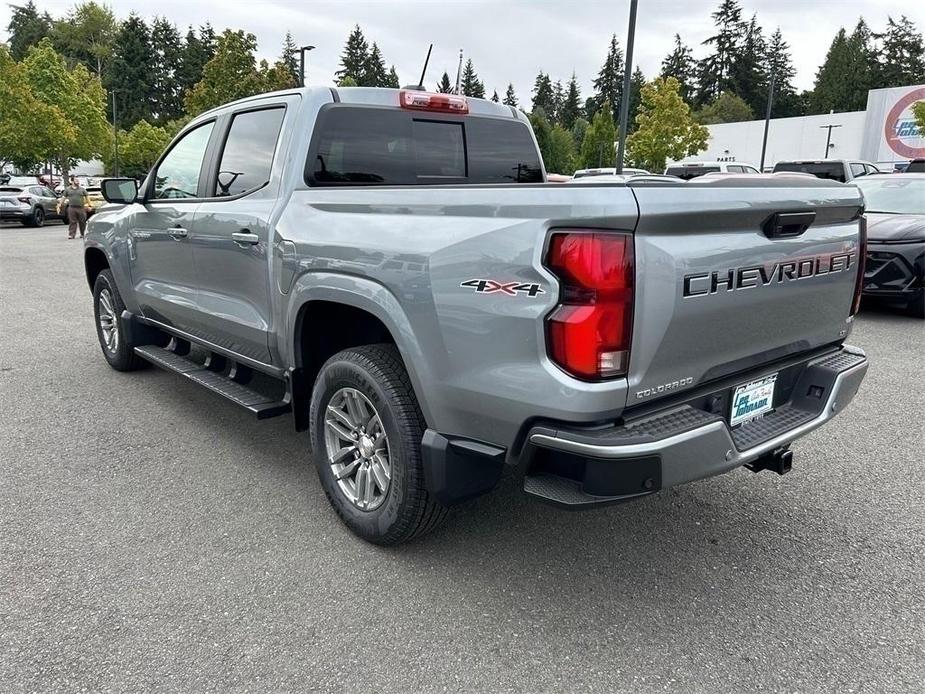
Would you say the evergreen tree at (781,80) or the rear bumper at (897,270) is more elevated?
the evergreen tree at (781,80)

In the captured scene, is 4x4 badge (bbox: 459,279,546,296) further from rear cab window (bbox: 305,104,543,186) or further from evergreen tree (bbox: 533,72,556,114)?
evergreen tree (bbox: 533,72,556,114)

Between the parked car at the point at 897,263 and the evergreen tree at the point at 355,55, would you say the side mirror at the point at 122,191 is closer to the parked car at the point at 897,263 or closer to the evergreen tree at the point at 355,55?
the parked car at the point at 897,263

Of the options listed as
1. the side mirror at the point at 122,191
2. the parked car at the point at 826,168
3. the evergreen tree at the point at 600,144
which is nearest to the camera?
the side mirror at the point at 122,191

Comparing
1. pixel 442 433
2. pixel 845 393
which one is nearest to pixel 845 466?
pixel 845 393

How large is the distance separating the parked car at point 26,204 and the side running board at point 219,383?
20765 mm

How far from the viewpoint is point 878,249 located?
26.4 ft

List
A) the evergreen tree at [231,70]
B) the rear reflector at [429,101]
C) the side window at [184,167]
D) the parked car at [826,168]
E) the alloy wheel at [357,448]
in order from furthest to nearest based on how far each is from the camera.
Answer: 1. the evergreen tree at [231,70]
2. the parked car at [826,168]
3. the side window at [184,167]
4. the rear reflector at [429,101]
5. the alloy wheel at [357,448]

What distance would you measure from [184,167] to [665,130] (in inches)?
1452

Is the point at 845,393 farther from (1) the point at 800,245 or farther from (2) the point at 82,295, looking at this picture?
(2) the point at 82,295

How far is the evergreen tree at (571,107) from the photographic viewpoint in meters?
106

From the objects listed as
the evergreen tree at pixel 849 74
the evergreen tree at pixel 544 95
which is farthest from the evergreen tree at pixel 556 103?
the evergreen tree at pixel 849 74

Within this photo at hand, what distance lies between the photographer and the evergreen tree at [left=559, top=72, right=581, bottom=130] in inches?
4188

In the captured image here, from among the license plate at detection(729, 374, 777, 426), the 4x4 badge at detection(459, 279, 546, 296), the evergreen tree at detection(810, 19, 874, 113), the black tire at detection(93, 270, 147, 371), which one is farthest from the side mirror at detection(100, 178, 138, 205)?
the evergreen tree at detection(810, 19, 874, 113)

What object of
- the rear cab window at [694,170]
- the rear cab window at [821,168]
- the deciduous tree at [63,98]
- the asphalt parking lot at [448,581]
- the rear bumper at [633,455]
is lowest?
the asphalt parking lot at [448,581]
